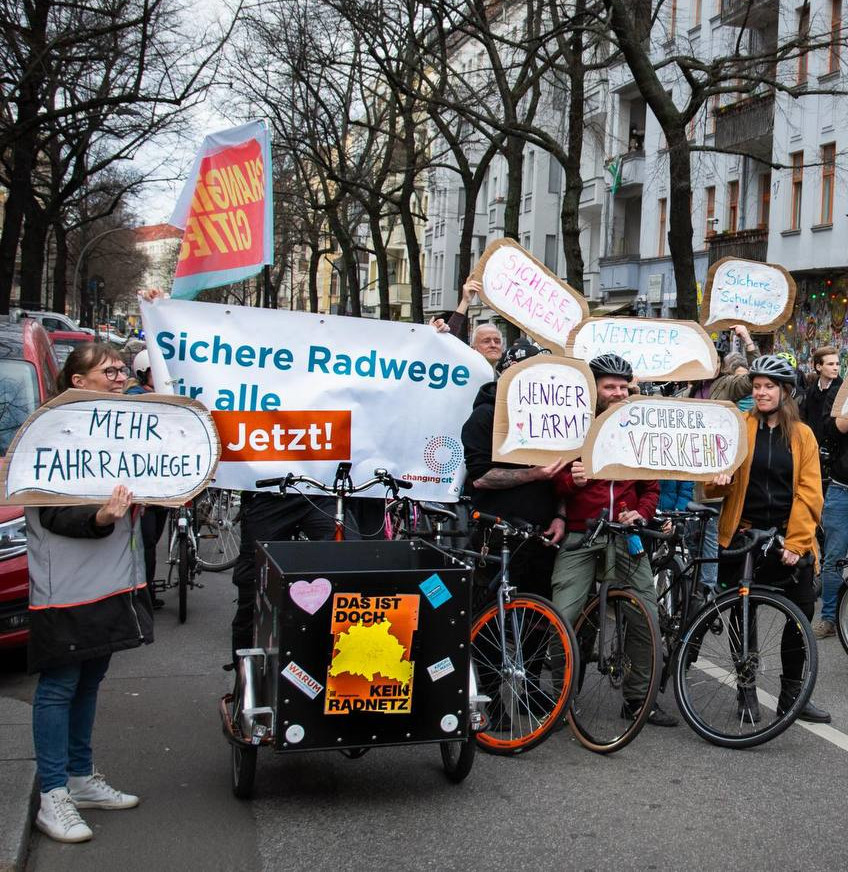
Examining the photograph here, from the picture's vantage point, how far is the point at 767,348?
99.6 feet

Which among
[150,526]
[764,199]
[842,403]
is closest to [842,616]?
[842,403]

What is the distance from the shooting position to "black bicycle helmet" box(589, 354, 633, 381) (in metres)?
6.17

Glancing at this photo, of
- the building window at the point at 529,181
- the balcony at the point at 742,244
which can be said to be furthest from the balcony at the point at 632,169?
the building window at the point at 529,181

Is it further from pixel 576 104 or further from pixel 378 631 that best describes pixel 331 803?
pixel 576 104

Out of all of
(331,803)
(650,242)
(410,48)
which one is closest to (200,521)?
(331,803)

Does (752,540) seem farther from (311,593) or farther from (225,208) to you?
(225,208)

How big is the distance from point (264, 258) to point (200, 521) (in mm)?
4533

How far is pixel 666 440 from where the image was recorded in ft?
19.8

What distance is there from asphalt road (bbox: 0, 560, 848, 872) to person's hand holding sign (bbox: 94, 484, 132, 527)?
1210 millimetres

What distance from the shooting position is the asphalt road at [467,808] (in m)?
4.48

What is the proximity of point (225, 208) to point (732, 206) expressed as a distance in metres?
28.4

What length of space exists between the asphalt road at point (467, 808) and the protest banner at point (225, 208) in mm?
2461

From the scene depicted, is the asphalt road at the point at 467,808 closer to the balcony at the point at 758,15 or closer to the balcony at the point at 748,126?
the balcony at the point at 758,15

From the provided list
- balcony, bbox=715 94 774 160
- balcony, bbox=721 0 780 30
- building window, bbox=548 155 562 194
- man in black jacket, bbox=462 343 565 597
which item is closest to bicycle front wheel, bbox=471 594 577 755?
man in black jacket, bbox=462 343 565 597
